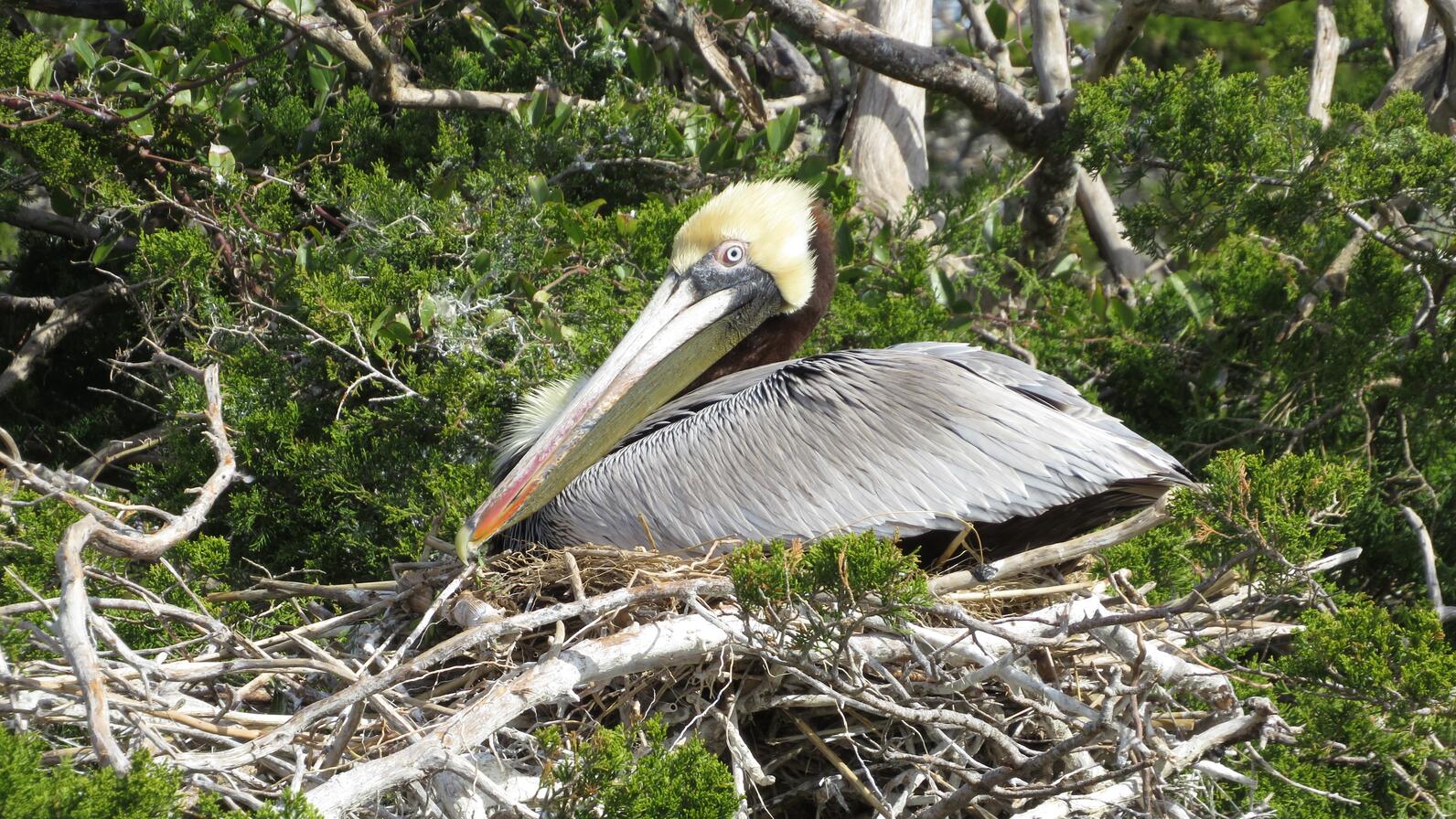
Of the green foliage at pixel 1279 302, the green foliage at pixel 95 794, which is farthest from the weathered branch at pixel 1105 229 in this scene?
the green foliage at pixel 95 794

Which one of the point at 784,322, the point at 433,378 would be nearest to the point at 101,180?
the point at 433,378

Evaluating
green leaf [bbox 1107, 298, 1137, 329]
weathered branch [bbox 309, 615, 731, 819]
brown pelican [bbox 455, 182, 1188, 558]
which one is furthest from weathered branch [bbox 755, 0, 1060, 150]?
weathered branch [bbox 309, 615, 731, 819]

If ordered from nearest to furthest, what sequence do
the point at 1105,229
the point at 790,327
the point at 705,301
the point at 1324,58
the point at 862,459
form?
the point at 862,459, the point at 705,301, the point at 790,327, the point at 1324,58, the point at 1105,229

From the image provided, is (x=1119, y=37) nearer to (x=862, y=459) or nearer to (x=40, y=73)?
(x=862, y=459)

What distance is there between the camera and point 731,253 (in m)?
4.79

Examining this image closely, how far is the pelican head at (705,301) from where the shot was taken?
4371 mm

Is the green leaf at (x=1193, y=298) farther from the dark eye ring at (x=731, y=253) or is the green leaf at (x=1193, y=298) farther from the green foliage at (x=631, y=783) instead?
the green foliage at (x=631, y=783)

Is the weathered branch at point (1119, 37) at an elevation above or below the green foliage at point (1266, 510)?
above

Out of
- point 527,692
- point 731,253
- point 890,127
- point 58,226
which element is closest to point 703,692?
point 527,692

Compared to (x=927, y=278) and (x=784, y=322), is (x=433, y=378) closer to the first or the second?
(x=784, y=322)

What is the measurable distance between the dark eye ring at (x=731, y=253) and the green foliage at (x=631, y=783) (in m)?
2.42

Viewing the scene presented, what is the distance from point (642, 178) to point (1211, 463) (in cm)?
344

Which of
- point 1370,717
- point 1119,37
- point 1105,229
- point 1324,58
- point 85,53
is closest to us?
point 1370,717

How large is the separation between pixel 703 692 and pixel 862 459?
0.96 m
